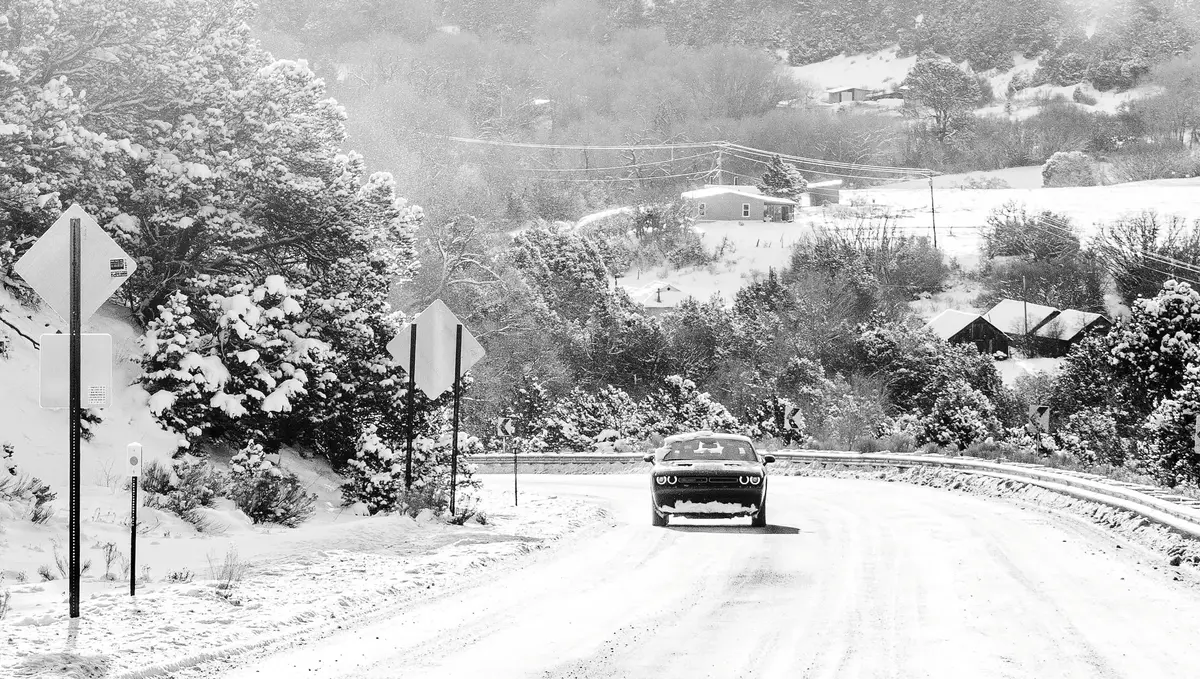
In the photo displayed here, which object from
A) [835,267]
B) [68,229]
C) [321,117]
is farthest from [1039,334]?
[68,229]

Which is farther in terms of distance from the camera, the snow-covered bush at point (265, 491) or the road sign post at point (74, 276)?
the snow-covered bush at point (265, 491)

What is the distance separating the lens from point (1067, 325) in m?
94.6

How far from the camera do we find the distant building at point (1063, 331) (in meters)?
92.4

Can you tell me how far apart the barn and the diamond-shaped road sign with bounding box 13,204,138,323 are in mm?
117393

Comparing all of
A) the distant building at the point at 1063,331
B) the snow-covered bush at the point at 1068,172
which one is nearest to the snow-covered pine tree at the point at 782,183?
the snow-covered bush at the point at 1068,172

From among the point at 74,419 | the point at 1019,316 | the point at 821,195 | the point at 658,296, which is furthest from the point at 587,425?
the point at 821,195

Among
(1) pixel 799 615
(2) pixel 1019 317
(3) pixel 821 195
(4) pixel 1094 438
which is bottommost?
(1) pixel 799 615

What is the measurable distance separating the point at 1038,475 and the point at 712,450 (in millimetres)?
8837

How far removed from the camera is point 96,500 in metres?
15.7

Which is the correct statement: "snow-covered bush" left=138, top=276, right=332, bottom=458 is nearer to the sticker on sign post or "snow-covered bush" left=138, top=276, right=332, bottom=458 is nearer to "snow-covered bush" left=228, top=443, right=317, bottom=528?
"snow-covered bush" left=228, top=443, right=317, bottom=528

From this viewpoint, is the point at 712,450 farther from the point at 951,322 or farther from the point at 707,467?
the point at 951,322

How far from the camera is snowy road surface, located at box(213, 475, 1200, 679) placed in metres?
8.81

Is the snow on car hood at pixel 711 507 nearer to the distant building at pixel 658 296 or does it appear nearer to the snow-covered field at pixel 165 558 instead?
the snow-covered field at pixel 165 558

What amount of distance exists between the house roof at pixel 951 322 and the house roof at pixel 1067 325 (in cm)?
512
